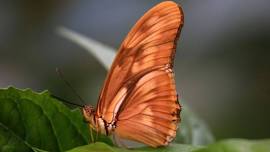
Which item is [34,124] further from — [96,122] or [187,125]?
[187,125]

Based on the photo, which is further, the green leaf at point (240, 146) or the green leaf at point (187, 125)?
the green leaf at point (187, 125)

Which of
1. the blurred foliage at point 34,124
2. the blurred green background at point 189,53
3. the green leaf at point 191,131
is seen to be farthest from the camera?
the blurred green background at point 189,53

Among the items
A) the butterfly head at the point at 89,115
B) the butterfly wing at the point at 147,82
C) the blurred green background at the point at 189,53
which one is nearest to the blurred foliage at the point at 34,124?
the butterfly head at the point at 89,115

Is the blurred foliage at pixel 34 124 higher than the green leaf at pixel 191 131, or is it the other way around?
the blurred foliage at pixel 34 124

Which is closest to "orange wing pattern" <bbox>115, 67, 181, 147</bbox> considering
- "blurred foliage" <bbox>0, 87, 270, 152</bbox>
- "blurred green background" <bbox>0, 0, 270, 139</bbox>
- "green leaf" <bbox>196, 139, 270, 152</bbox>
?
"blurred foliage" <bbox>0, 87, 270, 152</bbox>

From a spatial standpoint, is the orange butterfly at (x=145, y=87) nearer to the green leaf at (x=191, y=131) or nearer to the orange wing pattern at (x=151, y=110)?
the orange wing pattern at (x=151, y=110)

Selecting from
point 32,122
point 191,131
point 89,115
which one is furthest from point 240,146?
point 191,131

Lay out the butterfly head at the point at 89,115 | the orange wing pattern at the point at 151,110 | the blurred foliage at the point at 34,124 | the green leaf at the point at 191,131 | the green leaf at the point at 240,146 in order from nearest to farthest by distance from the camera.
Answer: the green leaf at the point at 240,146, the blurred foliage at the point at 34,124, the butterfly head at the point at 89,115, the orange wing pattern at the point at 151,110, the green leaf at the point at 191,131

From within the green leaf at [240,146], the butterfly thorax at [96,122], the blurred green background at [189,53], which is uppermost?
the green leaf at [240,146]
